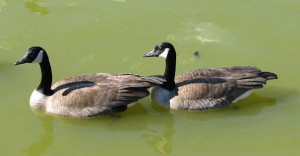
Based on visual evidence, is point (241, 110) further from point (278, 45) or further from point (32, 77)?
point (32, 77)

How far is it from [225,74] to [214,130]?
4.11ft

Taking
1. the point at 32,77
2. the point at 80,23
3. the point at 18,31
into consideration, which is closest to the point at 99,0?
the point at 80,23

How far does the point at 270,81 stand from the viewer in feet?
37.2

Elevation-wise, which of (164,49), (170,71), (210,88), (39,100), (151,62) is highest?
(164,49)

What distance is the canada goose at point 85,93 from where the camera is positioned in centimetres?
1004

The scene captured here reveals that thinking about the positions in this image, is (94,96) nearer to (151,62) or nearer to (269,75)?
(151,62)

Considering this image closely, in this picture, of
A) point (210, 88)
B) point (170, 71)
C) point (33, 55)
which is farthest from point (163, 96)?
point (33, 55)

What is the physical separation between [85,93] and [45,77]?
83cm

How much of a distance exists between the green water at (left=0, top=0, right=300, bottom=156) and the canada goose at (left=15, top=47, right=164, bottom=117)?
0.25 meters

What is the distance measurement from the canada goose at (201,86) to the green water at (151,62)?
22 cm

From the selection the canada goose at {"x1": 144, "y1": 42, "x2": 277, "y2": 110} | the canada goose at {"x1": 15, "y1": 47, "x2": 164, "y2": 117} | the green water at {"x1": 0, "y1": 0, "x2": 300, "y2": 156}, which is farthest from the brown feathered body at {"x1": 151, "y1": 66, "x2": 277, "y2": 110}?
the canada goose at {"x1": 15, "y1": 47, "x2": 164, "y2": 117}

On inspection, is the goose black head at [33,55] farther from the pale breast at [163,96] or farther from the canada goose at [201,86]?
the pale breast at [163,96]

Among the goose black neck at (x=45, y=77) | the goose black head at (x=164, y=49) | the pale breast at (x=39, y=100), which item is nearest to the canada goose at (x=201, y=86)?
the goose black head at (x=164, y=49)

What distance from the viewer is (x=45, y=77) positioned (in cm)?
1023
